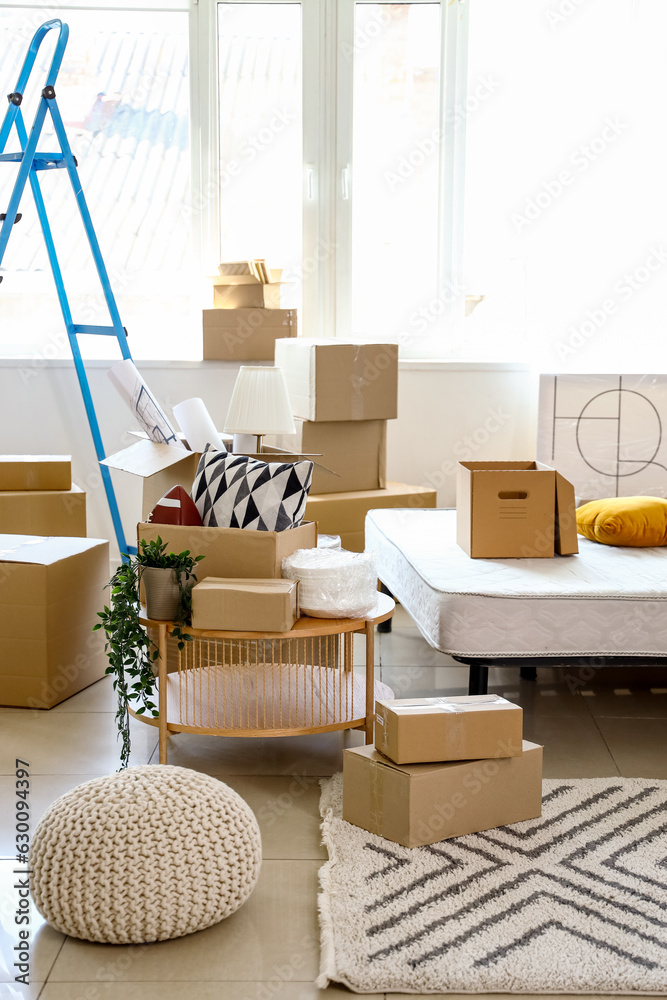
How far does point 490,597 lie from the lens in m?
2.34

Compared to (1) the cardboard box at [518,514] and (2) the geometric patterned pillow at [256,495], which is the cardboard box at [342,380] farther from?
(2) the geometric patterned pillow at [256,495]

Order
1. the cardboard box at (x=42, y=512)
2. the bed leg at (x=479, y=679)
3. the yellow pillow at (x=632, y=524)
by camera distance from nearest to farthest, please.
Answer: the bed leg at (x=479, y=679) < the yellow pillow at (x=632, y=524) < the cardboard box at (x=42, y=512)

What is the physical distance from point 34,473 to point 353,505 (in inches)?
44.6

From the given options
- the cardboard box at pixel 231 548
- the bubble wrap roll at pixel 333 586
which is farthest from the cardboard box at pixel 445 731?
the cardboard box at pixel 231 548

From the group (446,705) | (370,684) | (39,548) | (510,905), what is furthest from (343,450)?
(510,905)

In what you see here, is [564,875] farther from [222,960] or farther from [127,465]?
[127,465]

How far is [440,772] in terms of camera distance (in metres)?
1.93

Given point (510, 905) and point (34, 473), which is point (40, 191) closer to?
point (34, 473)

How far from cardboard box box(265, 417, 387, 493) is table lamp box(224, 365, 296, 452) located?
59 centimetres

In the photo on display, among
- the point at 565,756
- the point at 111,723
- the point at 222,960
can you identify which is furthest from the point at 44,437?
the point at 222,960

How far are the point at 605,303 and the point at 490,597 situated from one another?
2.19m

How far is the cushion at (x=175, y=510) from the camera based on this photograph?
2.40 meters

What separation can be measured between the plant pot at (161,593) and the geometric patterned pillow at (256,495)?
25 cm

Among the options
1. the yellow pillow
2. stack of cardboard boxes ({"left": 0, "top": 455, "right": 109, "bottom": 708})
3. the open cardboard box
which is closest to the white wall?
stack of cardboard boxes ({"left": 0, "top": 455, "right": 109, "bottom": 708})
